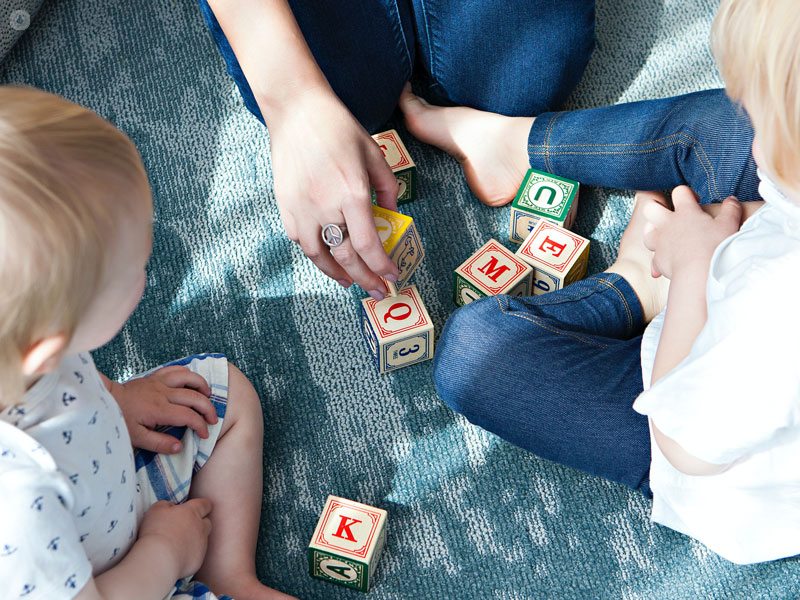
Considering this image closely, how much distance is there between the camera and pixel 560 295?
1.10m

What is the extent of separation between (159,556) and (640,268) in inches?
29.6

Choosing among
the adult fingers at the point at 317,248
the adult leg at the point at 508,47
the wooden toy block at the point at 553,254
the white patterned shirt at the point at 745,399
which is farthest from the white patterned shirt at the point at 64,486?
the adult leg at the point at 508,47

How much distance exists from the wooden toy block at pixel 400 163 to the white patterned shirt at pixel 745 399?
561 mm

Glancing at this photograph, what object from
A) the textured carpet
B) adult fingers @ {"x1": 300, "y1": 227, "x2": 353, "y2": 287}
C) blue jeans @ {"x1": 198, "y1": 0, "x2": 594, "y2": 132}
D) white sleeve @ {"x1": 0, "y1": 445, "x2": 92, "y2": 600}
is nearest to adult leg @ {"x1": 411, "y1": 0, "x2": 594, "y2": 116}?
blue jeans @ {"x1": 198, "y1": 0, "x2": 594, "y2": 132}

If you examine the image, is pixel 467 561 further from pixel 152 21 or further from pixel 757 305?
pixel 152 21

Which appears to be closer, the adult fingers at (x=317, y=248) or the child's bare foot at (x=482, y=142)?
the adult fingers at (x=317, y=248)

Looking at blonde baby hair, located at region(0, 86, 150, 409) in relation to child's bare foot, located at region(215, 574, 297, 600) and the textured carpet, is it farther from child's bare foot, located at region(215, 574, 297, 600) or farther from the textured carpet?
the textured carpet

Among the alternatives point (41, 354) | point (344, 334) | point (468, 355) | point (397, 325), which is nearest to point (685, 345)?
point (468, 355)

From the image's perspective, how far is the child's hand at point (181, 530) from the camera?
0.86 m

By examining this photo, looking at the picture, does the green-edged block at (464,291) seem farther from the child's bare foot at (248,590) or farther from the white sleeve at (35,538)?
the white sleeve at (35,538)

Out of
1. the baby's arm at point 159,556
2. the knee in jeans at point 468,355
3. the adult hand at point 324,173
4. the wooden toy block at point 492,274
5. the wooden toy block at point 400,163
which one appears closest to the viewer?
the baby's arm at point 159,556

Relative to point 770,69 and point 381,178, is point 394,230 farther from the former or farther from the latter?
point 770,69

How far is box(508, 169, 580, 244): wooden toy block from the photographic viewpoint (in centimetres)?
121

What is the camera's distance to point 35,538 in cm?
66
